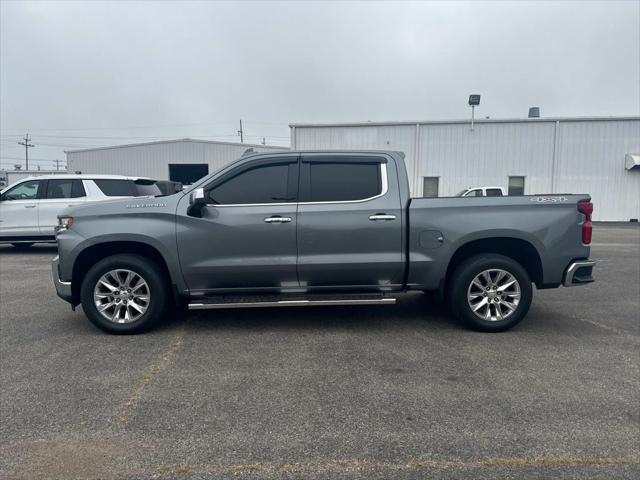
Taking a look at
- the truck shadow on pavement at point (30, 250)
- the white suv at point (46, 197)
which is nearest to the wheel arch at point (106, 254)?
the white suv at point (46, 197)

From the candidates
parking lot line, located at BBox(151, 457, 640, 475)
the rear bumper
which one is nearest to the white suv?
the rear bumper

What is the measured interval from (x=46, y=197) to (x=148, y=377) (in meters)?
9.62

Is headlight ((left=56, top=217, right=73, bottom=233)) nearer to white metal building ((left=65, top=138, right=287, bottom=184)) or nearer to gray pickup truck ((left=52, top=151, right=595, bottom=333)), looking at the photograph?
gray pickup truck ((left=52, top=151, right=595, bottom=333))

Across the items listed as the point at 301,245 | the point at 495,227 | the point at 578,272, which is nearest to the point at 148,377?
the point at 301,245

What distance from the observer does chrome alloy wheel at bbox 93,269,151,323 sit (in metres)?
5.05

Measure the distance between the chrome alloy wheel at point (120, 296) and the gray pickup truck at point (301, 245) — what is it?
0.01 meters

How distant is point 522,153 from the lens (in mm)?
22219

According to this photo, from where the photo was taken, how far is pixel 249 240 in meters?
5.02

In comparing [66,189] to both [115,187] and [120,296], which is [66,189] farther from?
[120,296]

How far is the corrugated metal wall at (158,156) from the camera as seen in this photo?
30.0 metres

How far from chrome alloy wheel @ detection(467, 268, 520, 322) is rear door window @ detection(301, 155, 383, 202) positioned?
1550 millimetres

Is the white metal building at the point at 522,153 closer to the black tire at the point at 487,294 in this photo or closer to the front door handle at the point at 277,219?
the black tire at the point at 487,294

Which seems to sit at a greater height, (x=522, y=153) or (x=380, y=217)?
(x=522, y=153)

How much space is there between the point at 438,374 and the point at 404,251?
5.02 feet
